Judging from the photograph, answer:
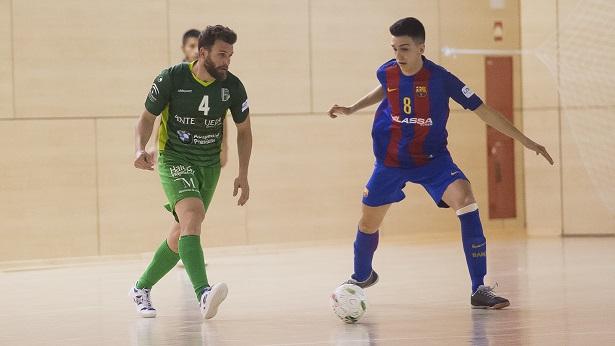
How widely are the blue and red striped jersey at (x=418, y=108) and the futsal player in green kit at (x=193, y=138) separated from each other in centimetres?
84

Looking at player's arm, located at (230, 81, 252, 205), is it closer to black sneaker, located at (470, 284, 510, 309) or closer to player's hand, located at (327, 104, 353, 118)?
player's hand, located at (327, 104, 353, 118)

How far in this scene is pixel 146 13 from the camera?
397 inches

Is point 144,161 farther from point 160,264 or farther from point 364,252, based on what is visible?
point 364,252

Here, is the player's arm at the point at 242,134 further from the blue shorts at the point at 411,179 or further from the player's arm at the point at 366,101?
the blue shorts at the point at 411,179

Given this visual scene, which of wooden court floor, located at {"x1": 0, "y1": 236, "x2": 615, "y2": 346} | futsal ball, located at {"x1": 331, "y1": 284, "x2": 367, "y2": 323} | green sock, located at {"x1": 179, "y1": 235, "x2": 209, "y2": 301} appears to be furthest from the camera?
green sock, located at {"x1": 179, "y1": 235, "x2": 209, "y2": 301}

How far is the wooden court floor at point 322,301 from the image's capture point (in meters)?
5.22

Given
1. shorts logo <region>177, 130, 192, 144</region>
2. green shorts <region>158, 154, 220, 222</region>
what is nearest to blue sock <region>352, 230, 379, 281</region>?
green shorts <region>158, 154, 220, 222</region>

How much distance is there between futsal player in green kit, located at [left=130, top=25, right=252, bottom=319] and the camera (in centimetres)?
587

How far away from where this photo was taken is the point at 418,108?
6.29 metres

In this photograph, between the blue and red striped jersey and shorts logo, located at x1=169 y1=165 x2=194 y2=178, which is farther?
the blue and red striped jersey

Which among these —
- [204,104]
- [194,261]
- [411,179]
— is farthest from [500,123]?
[194,261]

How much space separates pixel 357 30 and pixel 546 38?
6.27 feet

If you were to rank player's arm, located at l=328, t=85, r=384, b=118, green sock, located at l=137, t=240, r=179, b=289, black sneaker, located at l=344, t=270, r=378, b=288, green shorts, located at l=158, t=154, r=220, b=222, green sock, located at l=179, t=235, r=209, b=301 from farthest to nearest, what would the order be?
black sneaker, located at l=344, t=270, r=378, b=288, player's arm, located at l=328, t=85, r=384, b=118, green sock, located at l=137, t=240, r=179, b=289, green shorts, located at l=158, t=154, r=220, b=222, green sock, located at l=179, t=235, r=209, b=301

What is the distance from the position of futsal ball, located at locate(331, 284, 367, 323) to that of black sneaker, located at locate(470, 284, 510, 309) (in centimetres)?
80
